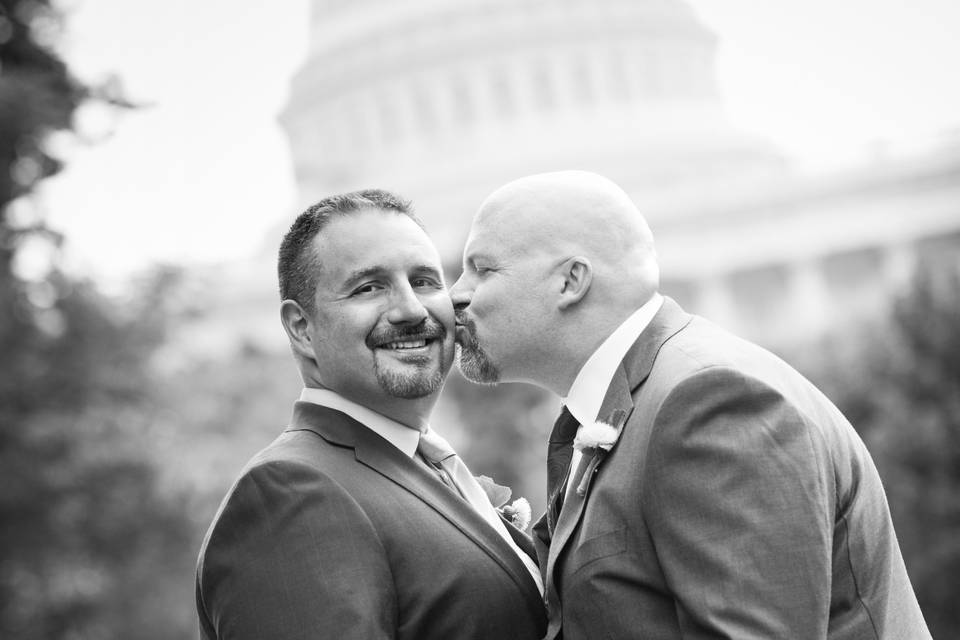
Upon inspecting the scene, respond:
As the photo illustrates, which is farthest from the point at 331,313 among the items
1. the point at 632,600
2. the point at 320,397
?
the point at 632,600

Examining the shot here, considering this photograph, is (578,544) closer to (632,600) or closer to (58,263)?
(632,600)

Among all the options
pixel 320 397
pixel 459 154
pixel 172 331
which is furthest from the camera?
pixel 459 154

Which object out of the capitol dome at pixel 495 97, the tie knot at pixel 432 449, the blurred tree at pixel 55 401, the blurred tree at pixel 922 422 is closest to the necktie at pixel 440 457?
the tie knot at pixel 432 449

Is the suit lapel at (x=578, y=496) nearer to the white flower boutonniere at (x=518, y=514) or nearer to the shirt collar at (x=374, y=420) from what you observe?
the shirt collar at (x=374, y=420)

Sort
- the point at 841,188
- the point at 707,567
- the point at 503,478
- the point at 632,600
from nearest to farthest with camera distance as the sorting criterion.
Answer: the point at 707,567 < the point at 632,600 < the point at 503,478 < the point at 841,188

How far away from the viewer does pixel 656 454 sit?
12.7 feet

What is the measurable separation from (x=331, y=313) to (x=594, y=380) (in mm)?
877

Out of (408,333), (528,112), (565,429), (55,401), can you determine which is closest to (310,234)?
(408,333)

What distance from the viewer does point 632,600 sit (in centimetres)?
393

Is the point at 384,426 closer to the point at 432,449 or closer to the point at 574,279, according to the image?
the point at 432,449

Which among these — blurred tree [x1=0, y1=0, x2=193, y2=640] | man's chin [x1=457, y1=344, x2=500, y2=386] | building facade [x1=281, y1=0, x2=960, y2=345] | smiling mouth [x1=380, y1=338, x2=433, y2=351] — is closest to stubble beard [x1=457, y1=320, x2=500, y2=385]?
man's chin [x1=457, y1=344, x2=500, y2=386]

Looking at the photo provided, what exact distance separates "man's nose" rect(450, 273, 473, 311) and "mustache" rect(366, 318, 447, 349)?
0.09m

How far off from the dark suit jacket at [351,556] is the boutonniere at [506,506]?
66cm

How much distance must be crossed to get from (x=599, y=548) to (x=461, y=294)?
3.45ft
